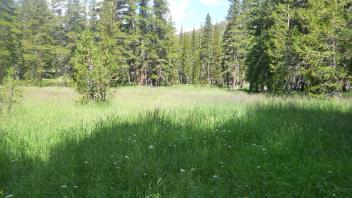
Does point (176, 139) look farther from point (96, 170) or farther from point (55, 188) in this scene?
point (55, 188)

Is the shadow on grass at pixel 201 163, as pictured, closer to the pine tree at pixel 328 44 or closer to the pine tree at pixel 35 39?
the pine tree at pixel 328 44

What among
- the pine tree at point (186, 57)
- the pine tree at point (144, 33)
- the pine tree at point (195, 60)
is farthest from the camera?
the pine tree at point (186, 57)

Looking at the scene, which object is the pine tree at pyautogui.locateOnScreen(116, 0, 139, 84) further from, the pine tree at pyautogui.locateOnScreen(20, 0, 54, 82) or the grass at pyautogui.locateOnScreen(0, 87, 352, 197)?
the grass at pyautogui.locateOnScreen(0, 87, 352, 197)

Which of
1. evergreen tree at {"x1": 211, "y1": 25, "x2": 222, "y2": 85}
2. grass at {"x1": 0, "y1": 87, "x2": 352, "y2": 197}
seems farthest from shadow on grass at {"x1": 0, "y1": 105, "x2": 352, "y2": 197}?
evergreen tree at {"x1": 211, "y1": 25, "x2": 222, "y2": 85}

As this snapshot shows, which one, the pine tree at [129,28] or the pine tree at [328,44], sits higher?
the pine tree at [129,28]

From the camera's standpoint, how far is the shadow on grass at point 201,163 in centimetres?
370

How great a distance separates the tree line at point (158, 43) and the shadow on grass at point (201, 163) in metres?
8.78

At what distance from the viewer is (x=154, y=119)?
25.6ft

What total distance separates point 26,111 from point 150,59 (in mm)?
36249

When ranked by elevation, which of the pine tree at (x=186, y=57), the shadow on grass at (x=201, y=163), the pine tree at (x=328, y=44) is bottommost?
the shadow on grass at (x=201, y=163)

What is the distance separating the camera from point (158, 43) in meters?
44.7

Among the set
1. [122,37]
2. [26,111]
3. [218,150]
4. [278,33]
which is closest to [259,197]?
[218,150]

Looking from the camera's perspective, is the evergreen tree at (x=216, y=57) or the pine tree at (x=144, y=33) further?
the evergreen tree at (x=216, y=57)

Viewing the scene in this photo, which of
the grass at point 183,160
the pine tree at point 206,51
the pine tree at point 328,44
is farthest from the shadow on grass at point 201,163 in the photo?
the pine tree at point 206,51
